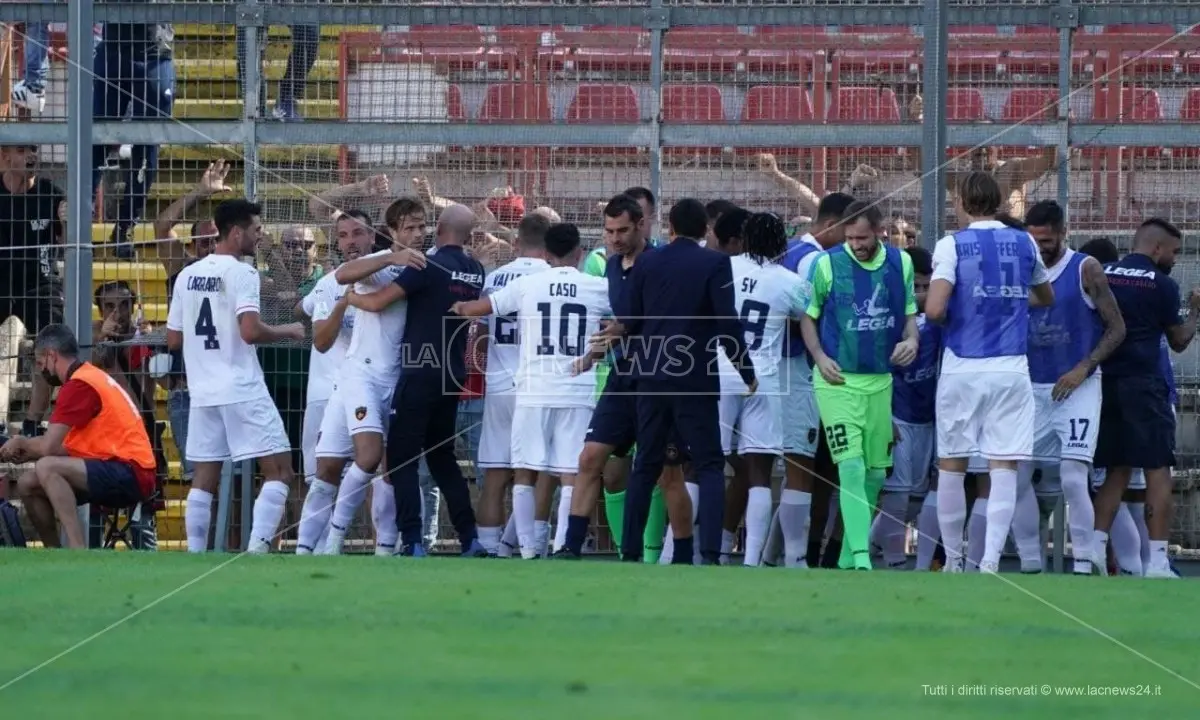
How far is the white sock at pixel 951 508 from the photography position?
9.94m

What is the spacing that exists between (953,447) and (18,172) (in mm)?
6501

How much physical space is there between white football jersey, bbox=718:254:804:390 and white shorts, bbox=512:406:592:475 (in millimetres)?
968

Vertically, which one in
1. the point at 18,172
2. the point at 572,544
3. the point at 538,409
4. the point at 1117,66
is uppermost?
the point at 1117,66

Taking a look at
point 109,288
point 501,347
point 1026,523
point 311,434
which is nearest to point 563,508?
point 501,347

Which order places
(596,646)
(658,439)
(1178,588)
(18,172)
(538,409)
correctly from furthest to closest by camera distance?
(18,172), (538,409), (658,439), (1178,588), (596,646)

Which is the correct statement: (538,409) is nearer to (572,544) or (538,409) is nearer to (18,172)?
(572,544)

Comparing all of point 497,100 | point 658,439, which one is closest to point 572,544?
point 658,439

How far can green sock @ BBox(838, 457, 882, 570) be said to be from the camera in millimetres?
9945

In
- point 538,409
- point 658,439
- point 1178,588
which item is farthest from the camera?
point 538,409

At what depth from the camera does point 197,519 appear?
1096 centimetres

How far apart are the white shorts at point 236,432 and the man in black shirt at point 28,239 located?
6.16 feet

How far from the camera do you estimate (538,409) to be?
10930 mm

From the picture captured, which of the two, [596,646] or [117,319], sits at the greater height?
[117,319]

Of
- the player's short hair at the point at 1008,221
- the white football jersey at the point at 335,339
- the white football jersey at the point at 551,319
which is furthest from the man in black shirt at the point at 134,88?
the player's short hair at the point at 1008,221
